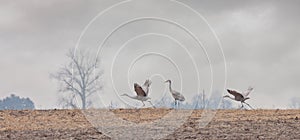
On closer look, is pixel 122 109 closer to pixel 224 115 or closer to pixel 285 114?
pixel 224 115

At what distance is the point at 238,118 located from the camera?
21938mm

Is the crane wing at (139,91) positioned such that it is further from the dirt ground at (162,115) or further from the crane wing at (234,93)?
the crane wing at (234,93)

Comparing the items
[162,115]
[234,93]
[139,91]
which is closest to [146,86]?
[139,91]

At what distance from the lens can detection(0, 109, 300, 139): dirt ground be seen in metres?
18.0

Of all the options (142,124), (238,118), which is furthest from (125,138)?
(238,118)

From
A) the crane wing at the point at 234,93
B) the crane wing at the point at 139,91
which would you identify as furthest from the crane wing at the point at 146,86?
the crane wing at the point at 234,93

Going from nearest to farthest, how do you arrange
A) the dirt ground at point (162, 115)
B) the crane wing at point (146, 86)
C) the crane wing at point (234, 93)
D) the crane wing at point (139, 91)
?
the dirt ground at point (162, 115), the crane wing at point (139, 91), the crane wing at point (146, 86), the crane wing at point (234, 93)

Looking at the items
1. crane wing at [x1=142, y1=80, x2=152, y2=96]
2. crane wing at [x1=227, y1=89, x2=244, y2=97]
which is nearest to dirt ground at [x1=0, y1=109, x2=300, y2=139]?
crane wing at [x1=142, y1=80, x2=152, y2=96]

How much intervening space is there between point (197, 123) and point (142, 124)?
1.72 metres

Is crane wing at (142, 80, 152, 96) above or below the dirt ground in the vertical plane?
above

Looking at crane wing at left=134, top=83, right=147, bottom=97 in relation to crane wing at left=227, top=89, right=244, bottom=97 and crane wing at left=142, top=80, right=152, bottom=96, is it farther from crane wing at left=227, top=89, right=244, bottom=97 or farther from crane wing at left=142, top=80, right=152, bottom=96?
crane wing at left=227, top=89, right=244, bottom=97

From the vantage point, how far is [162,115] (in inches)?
905

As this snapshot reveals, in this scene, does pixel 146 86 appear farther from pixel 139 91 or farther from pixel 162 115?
pixel 162 115

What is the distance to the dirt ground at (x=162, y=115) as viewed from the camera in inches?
709
